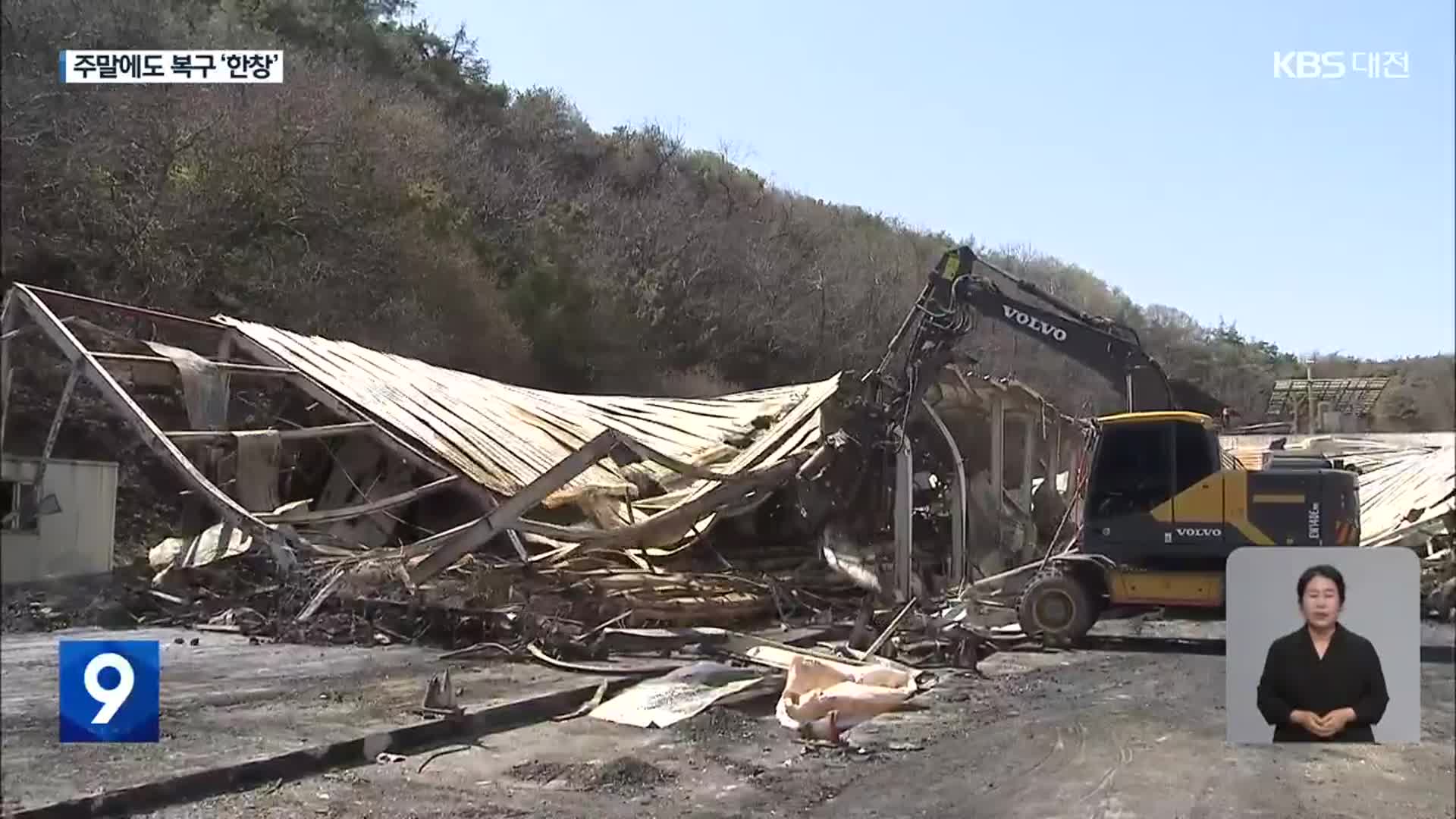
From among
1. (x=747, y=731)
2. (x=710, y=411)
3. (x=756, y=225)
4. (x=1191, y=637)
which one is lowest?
(x=747, y=731)

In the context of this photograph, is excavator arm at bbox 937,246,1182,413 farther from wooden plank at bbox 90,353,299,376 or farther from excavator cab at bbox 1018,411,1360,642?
wooden plank at bbox 90,353,299,376

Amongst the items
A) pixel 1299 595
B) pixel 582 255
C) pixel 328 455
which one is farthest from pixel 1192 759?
pixel 328 455

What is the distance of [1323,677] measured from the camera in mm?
3291

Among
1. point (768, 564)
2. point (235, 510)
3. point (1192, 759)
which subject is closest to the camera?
point (1192, 759)

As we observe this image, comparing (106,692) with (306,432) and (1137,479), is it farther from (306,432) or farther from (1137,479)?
(1137,479)

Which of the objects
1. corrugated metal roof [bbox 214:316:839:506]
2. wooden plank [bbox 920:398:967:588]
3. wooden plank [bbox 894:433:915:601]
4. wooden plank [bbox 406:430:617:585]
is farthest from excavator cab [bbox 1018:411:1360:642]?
wooden plank [bbox 406:430:617:585]

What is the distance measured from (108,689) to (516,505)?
1.65 meters

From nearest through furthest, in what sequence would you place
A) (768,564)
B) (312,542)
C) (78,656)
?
1. (78,656)
2. (312,542)
3. (768,564)

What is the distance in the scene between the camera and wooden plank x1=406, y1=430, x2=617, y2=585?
4457 mm

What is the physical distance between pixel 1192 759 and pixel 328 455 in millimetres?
3016

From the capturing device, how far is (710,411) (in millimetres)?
4418

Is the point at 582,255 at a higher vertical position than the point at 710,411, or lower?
higher

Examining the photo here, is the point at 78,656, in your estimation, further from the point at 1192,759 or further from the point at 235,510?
the point at 1192,759

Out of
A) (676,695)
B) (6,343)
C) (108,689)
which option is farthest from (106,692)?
(676,695)
